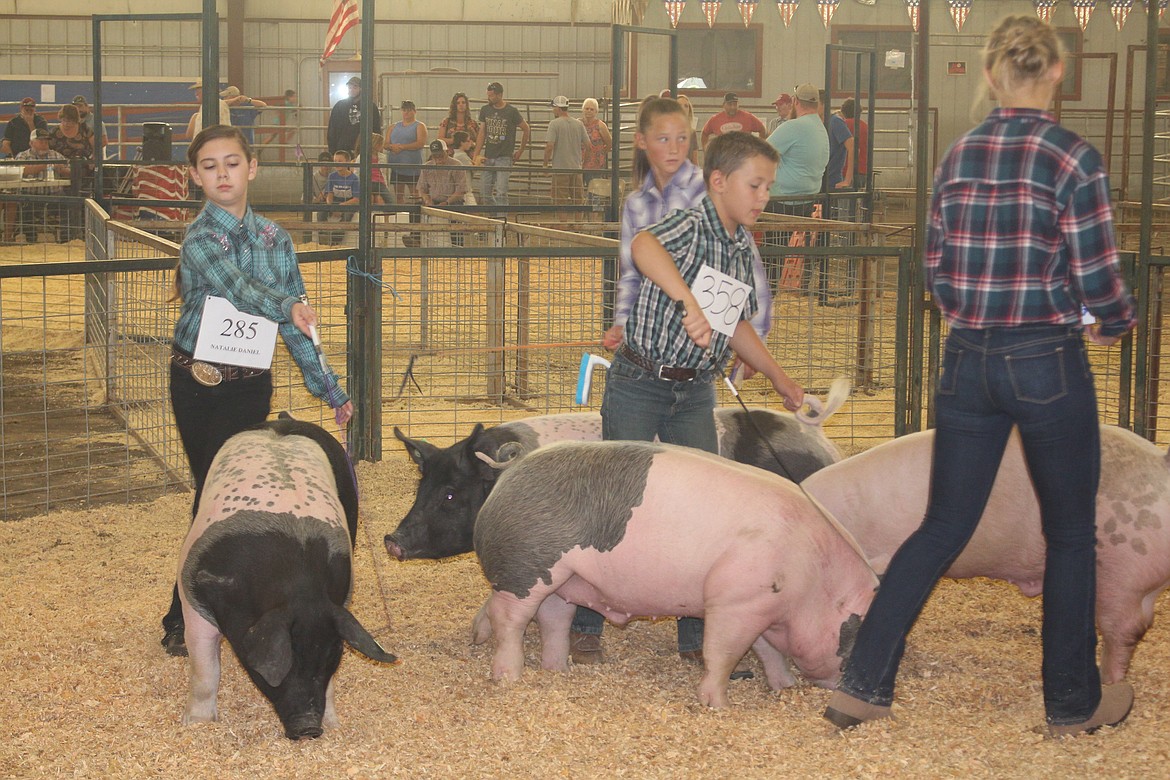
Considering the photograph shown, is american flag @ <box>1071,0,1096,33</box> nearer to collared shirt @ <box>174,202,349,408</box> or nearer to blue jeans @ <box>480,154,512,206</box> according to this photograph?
blue jeans @ <box>480,154,512,206</box>

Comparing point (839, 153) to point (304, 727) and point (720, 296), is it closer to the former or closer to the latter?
point (720, 296)

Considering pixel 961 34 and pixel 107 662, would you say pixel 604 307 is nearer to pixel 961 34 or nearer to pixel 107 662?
pixel 107 662

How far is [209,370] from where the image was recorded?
3754mm

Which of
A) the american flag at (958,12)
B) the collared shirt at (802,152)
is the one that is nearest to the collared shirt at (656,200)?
the collared shirt at (802,152)

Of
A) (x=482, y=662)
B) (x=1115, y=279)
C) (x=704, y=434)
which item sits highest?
(x=1115, y=279)

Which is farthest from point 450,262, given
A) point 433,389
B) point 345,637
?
point 345,637

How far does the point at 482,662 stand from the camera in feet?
13.0

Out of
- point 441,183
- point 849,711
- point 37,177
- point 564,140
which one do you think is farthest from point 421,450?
point 37,177

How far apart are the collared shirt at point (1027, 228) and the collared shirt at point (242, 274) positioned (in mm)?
1762

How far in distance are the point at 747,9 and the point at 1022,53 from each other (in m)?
20.6

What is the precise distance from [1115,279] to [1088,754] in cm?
112

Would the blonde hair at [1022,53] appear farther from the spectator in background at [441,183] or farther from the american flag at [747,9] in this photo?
the american flag at [747,9]

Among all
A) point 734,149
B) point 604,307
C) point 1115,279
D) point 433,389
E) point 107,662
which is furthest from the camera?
point 433,389

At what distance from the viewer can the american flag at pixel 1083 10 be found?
20406 mm
